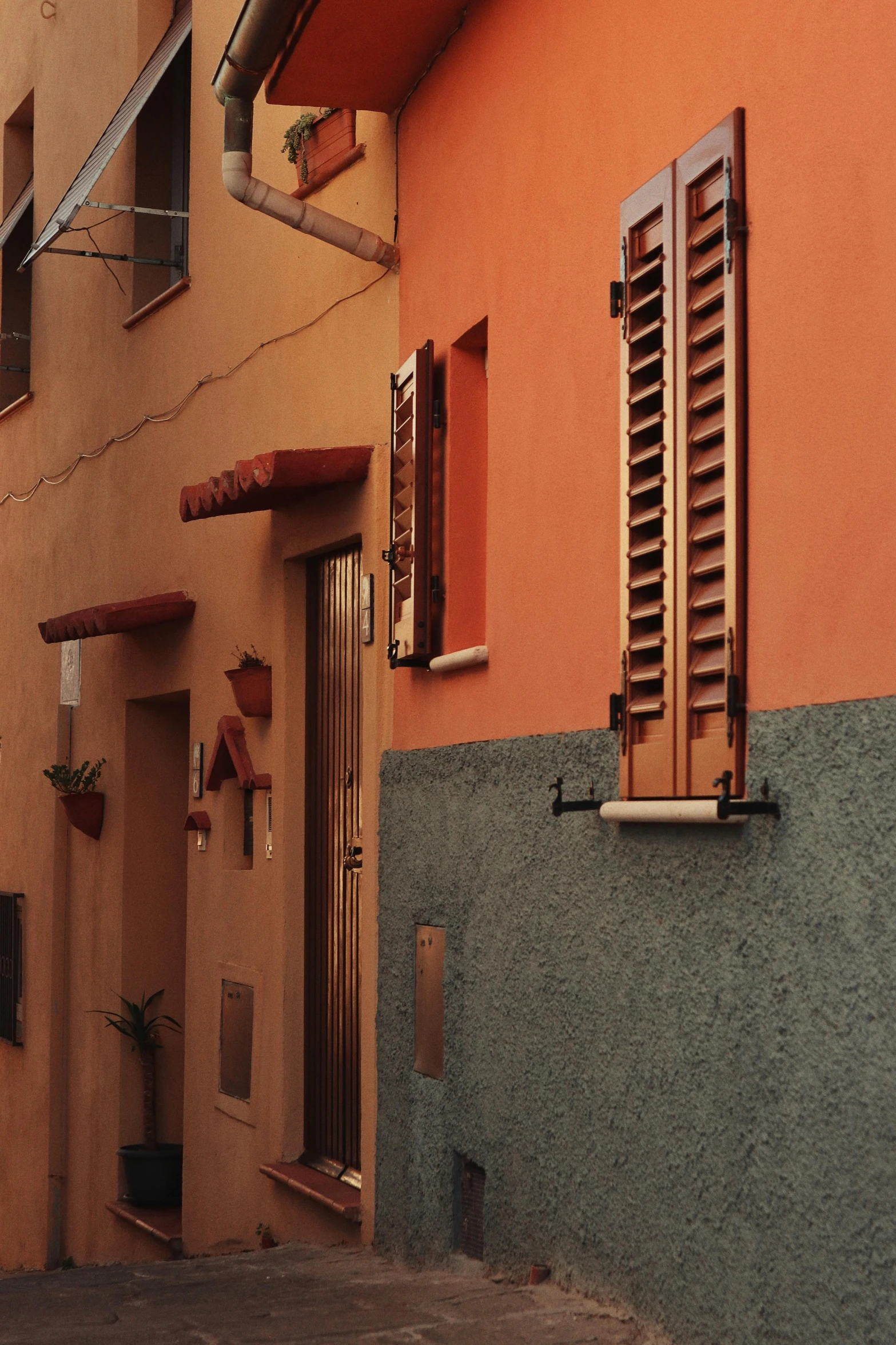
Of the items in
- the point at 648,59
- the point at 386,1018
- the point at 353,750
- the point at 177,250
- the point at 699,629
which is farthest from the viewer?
the point at 177,250

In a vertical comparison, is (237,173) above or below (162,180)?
below

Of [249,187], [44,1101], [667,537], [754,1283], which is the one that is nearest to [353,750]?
[249,187]

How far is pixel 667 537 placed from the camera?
4500 mm

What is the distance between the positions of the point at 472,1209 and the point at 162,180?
697 cm

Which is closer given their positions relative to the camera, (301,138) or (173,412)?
Answer: (301,138)

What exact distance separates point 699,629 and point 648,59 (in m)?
1.69

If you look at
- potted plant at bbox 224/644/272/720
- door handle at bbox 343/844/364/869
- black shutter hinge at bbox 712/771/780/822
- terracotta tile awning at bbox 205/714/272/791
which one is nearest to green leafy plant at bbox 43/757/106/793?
terracotta tile awning at bbox 205/714/272/791

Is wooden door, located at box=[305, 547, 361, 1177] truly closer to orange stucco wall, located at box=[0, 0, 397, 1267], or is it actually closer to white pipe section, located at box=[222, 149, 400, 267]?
orange stucco wall, located at box=[0, 0, 397, 1267]

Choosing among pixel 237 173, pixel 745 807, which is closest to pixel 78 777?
pixel 237 173

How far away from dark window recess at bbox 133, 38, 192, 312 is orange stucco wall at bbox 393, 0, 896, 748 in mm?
3794

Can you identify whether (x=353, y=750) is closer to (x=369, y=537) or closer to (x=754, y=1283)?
(x=369, y=537)

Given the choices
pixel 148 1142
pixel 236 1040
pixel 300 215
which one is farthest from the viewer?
pixel 148 1142

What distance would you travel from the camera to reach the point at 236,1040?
819 cm

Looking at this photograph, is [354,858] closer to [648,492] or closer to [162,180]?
[648,492]
